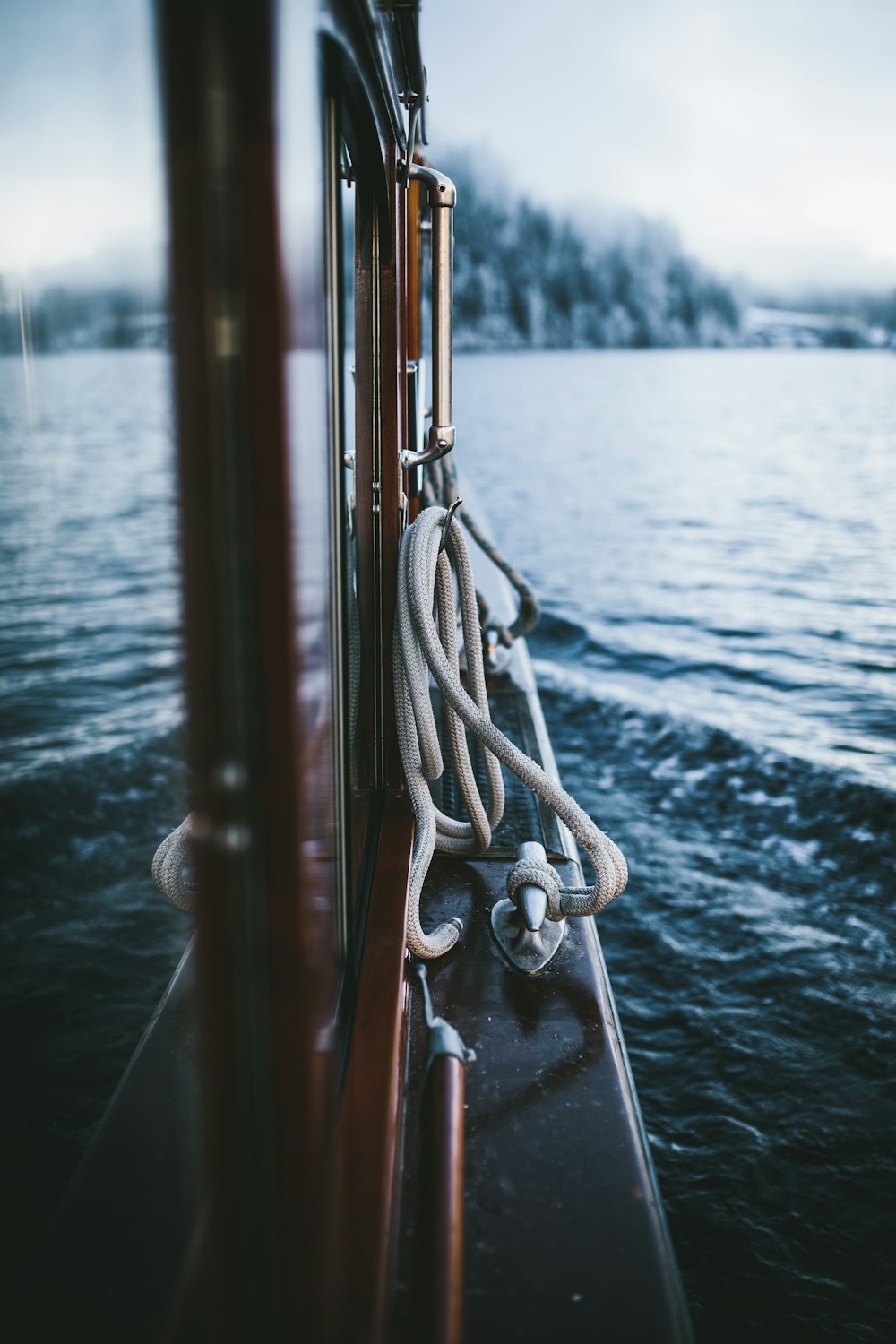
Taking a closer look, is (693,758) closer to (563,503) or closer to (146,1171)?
(146,1171)

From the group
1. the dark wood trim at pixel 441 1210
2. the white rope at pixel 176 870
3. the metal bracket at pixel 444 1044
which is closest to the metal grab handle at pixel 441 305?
the white rope at pixel 176 870

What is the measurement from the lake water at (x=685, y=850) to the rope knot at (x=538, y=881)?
2.76ft

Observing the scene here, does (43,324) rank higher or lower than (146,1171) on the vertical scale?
higher

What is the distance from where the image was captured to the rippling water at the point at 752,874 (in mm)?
2127

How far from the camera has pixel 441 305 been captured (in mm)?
2031

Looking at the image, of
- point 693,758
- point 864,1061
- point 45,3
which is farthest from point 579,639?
point 45,3

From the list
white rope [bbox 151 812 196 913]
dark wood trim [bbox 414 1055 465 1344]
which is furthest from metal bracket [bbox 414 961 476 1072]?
white rope [bbox 151 812 196 913]

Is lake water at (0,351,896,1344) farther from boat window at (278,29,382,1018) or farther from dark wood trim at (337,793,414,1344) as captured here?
dark wood trim at (337,793,414,1344)

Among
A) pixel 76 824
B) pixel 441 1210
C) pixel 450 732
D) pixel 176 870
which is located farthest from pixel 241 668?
pixel 76 824

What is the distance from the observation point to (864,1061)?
2668 mm

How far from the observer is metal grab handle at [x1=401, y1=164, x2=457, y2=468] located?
2.00 metres

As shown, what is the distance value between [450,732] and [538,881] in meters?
0.42

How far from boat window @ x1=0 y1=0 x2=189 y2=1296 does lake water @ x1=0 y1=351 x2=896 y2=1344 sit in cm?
1

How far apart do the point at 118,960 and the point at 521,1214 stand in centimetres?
210
